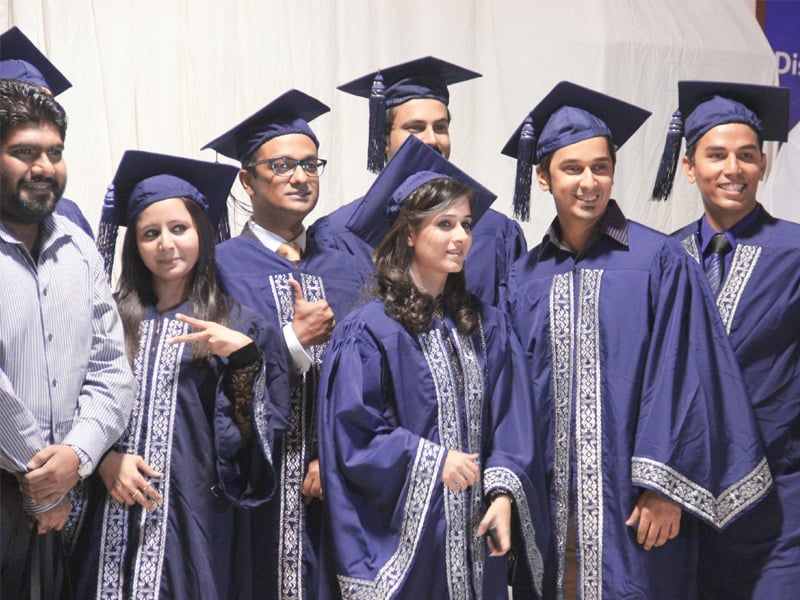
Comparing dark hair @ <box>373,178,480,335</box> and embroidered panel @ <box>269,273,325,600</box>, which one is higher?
dark hair @ <box>373,178,480,335</box>

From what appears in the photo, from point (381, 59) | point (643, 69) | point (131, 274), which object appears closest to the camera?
point (131, 274)

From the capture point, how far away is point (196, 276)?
306 centimetres

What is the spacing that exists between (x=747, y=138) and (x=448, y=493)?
1.47 meters

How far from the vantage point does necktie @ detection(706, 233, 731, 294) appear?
334cm

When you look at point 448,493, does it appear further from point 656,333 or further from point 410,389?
point 656,333

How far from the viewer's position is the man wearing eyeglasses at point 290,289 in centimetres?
315

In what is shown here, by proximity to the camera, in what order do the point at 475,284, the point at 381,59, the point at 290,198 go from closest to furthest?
the point at 290,198 < the point at 475,284 < the point at 381,59

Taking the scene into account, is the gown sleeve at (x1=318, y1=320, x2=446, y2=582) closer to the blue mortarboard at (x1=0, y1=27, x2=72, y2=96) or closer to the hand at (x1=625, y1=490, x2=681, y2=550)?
the hand at (x1=625, y1=490, x2=681, y2=550)

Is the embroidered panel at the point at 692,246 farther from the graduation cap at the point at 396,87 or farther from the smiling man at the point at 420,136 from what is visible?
the graduation cap at the point at 396,87

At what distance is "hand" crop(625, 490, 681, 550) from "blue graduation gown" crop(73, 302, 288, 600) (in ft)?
3.22

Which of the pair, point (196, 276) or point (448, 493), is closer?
point (448, 493)

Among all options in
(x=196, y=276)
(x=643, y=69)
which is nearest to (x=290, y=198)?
(x=196, y=276)

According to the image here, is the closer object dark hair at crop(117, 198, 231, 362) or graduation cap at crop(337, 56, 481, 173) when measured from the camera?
dark hair at crop(117, 198, 231, 362)

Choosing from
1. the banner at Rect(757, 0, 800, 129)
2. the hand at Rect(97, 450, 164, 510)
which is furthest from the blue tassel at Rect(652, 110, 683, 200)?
the banner at Rect(757, 0, 800, 129)
